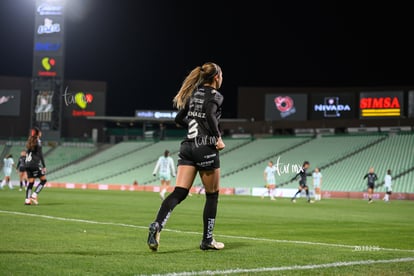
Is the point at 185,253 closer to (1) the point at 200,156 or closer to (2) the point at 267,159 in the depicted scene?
(1) the point at 200,156

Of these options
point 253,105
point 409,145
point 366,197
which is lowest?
point 366,197

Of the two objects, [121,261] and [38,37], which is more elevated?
[38,37]

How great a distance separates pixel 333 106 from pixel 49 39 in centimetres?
2817

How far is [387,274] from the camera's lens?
6.79 meters

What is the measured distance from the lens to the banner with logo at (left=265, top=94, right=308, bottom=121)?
212ft

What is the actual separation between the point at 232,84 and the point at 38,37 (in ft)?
93.9

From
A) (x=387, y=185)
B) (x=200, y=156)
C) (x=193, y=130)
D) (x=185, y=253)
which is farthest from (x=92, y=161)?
(x=185, y=253)

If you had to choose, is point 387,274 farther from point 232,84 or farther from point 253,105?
point 232,84

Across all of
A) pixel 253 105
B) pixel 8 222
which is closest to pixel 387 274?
pixel 8 222

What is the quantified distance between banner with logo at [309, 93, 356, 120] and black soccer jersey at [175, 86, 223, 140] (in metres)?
55.1

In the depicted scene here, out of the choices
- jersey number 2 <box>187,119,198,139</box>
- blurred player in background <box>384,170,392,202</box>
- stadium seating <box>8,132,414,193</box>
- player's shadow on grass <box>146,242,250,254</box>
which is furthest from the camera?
stadium seating <box>8,132,414,193</box>

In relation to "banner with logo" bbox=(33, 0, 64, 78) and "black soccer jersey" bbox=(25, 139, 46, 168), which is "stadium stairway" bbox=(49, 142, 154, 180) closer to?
"banner with logo" bbox=(33, 0, 64, 78)


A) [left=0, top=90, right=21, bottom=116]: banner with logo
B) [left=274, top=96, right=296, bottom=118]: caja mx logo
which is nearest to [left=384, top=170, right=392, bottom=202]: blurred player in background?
[left=274, top=96, right=296, bottom=118]: caja mx logo

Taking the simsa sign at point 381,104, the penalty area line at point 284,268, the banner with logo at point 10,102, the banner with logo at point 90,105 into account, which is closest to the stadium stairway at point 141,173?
the banner with logo at point 90,105
